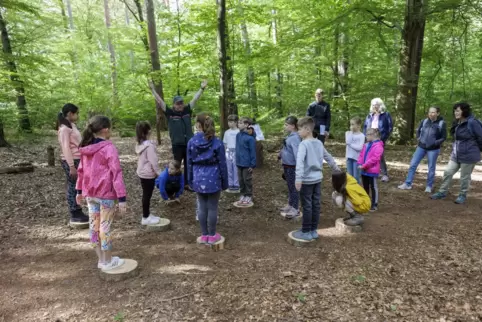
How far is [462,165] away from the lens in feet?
18.9

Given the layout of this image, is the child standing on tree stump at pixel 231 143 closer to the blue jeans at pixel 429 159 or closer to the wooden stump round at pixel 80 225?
the wooden stump round at pixel 80 225

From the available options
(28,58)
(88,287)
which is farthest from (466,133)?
(28,58)

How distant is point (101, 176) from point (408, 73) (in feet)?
35.5

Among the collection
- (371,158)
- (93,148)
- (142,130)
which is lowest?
(371,158)

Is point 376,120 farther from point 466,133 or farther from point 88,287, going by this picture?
point 88,287

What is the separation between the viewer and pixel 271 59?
9531 millimetres

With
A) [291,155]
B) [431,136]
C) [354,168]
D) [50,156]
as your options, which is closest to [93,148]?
[291,155]

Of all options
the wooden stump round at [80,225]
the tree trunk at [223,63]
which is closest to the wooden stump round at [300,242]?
the wooden stump round at [80,225]

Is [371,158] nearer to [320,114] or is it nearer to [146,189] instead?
[320,114]

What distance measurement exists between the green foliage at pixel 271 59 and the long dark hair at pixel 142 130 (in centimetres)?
446

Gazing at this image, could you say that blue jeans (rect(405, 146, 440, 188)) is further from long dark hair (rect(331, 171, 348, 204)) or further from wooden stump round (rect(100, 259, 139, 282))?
wooden stump round (rect(100, 259, 139, 282))

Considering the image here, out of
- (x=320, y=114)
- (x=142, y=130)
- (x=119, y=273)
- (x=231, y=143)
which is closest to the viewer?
(x=119, y=273)

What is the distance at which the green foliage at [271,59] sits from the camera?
9375 mm

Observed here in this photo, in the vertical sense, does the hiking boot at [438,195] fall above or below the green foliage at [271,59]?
below
